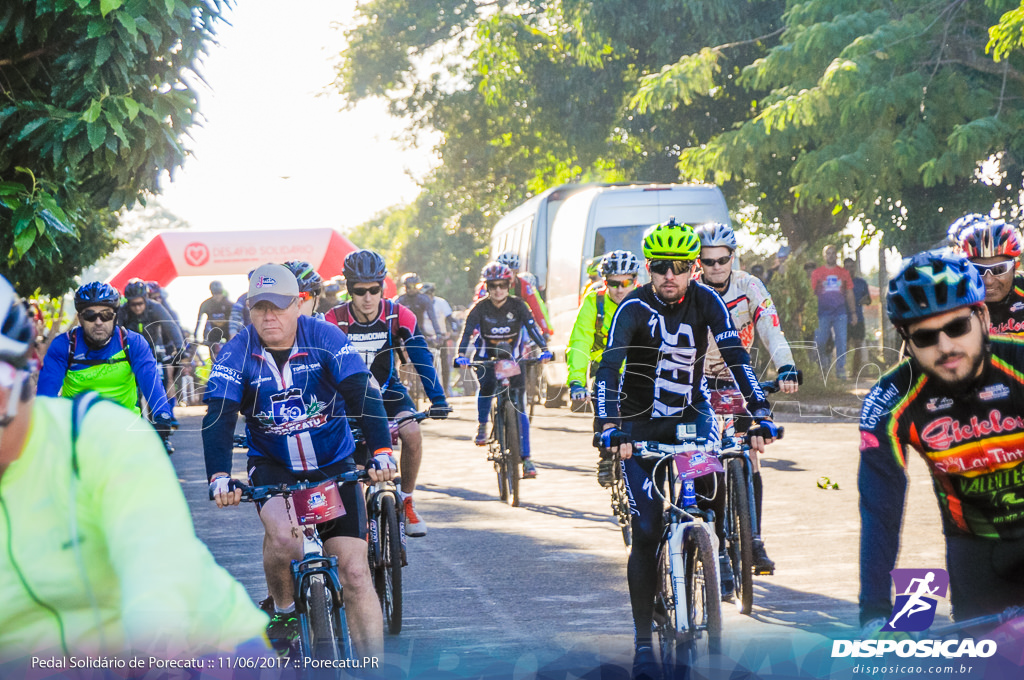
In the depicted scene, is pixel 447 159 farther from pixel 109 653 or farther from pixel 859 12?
pixel 109 653

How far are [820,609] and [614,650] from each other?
4.61 feet

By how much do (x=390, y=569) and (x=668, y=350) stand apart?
200 cm

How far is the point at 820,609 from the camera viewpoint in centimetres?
706

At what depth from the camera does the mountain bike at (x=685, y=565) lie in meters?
5.49

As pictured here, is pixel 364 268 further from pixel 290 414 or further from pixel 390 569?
pixel 290 414

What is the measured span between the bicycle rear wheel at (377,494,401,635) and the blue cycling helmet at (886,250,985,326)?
4130mm

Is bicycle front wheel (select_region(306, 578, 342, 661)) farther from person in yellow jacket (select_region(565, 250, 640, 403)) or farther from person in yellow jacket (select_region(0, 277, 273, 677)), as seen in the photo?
person in yellow jacket (select_region(565, 250, 640, 403))

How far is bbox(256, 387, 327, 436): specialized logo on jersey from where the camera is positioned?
5.64m

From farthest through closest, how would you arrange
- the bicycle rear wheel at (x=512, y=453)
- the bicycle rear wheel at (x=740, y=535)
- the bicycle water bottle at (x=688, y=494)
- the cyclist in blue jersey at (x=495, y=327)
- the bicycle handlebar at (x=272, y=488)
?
1. the cyclist in blue jersey at (x=495, y=327)
2. the bicycle rear wheel at (x=512, y=453)
3. the bicycle rear wheel at (x=740, y=535)
4. the bicycle water bottle at (x=688, y=494)
5. the bicycle handlebar at (x=272, y=488)

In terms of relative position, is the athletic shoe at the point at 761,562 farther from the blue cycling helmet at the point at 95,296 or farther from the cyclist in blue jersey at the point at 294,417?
the blue cycling helmet at the point at 95,296

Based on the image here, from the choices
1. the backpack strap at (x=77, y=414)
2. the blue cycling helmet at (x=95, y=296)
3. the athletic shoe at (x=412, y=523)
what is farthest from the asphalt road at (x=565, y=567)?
the backpack strap at (x=77, y=414)

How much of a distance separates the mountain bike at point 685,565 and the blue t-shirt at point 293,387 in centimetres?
134

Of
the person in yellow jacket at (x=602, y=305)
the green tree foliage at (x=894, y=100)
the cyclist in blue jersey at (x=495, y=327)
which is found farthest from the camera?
the green tree foliage at (x=894, y=100)

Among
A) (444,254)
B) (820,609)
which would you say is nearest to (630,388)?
(820,609)
